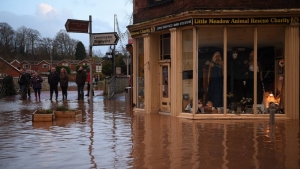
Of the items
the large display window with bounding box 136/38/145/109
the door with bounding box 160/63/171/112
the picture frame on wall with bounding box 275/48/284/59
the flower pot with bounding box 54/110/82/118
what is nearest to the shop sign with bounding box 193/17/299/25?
the picture frame on wall with bounding box 275/48/284/59

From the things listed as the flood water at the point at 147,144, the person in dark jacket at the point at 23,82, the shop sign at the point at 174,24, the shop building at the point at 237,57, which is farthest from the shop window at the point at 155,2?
the person in dark jacket at the point at 23,82

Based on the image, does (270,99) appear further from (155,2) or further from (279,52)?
(155,2)

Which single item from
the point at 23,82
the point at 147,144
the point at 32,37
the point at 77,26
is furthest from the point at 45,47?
the point at 147,144

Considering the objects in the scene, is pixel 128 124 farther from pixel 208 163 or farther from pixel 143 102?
pixel 208 163

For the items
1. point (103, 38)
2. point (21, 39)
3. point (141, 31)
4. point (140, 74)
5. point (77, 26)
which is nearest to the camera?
point (77, 26)

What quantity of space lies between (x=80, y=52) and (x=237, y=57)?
93.8 meters

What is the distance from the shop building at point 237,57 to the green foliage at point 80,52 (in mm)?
91933

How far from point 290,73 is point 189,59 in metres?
3.52

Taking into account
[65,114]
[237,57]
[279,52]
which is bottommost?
[65,114]

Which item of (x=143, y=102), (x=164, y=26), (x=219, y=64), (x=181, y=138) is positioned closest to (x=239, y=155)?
(x=181, y=138)

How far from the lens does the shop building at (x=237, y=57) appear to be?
14.9 metres

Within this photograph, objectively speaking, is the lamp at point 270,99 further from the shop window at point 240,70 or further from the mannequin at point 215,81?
the mannequin at point 215,81

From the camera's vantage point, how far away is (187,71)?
1560 cm

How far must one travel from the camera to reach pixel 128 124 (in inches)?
529
